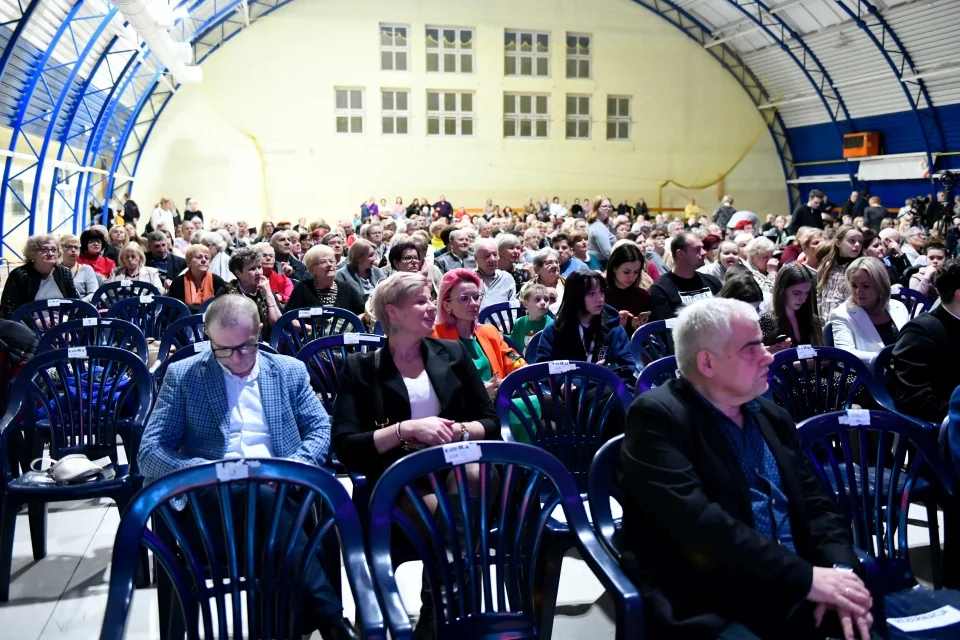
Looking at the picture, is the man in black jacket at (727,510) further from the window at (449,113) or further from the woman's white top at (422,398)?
the window at (449,113)

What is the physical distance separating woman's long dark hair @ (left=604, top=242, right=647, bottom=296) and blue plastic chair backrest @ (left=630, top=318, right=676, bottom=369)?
71 cm

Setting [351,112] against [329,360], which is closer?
[329,360]

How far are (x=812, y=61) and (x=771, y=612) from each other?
2123 cm

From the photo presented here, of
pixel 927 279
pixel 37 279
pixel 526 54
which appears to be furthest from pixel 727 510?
pixel 526 54

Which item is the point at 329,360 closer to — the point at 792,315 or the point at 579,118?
the point at 792,315

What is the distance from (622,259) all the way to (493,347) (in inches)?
68.2

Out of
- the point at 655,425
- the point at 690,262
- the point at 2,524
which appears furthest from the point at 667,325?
the point at 2,524

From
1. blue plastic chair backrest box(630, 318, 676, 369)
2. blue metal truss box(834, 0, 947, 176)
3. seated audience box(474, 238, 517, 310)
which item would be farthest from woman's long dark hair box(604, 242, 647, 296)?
blue metal truss box(834, 0, 947, 176)

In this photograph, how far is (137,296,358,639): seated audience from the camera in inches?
101

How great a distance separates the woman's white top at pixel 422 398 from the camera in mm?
2664

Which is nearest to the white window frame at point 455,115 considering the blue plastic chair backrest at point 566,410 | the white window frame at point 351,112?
the white window frame at point 351,112

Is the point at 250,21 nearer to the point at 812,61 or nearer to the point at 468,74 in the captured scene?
the point at 468,74

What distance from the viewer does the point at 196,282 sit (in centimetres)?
581

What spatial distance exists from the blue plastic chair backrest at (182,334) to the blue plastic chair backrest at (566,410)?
227cm
